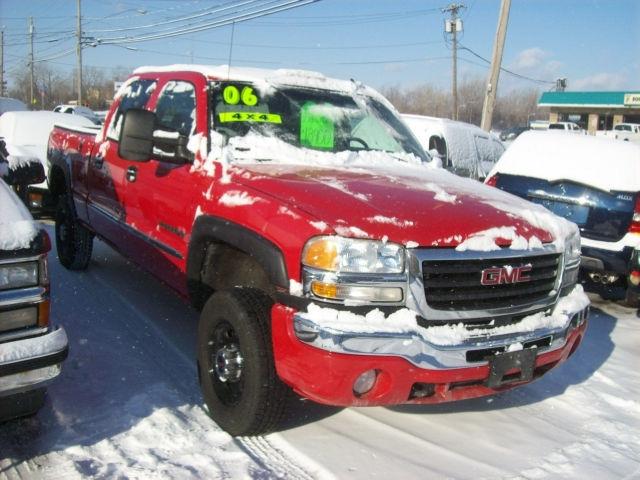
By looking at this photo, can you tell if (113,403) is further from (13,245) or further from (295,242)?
(295,242)

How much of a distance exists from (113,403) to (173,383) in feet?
1.36

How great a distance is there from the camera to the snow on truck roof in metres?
4.16

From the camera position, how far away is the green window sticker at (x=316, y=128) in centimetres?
406

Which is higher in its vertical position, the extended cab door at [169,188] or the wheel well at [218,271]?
the extended cab door at [169,188]

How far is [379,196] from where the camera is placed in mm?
3074

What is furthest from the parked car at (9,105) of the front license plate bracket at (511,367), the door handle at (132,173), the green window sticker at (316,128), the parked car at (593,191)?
the front license plate bracket at (511,367)

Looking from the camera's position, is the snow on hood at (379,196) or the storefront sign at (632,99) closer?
the snow on hood at (379,196)

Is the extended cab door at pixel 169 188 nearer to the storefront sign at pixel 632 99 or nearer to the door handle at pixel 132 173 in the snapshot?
the door handle at pixel 132 173

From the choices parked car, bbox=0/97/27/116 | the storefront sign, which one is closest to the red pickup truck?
parked car, bbox=0/97/27/116

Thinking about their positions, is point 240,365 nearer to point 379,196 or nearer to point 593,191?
point 379,196

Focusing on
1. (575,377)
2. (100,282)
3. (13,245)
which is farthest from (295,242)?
(100,282)

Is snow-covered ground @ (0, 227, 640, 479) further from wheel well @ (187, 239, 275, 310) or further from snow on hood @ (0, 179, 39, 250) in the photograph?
snow on hood @ (0, 179, 39, 250)

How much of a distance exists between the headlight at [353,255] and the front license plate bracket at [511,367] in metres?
0.68

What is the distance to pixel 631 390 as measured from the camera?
4.18 m
